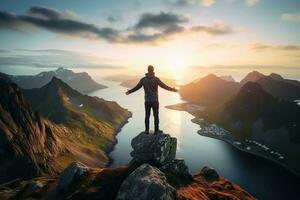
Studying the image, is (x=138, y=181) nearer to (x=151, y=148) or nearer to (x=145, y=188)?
(x=145, y=188)

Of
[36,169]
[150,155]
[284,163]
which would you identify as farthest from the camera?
[284,163]

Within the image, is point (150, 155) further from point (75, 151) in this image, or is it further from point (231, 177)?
point (75, 151)

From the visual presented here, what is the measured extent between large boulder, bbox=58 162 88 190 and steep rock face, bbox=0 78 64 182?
10418cm

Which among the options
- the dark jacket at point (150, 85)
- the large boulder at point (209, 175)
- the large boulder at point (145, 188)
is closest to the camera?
the large boulder at point (145, 188)

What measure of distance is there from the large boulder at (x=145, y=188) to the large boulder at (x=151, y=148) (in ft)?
21.4

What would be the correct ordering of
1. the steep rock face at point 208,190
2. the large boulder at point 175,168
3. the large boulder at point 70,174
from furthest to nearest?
the large boulder at point 70,174, the steep rock face at point 208,190, the large boulder at point 175,168

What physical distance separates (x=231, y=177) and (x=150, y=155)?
459 feet

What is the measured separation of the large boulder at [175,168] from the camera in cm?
4053

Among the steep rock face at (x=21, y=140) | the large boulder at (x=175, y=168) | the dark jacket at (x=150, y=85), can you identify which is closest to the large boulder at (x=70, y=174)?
the large boulder at (x=175, y=168)

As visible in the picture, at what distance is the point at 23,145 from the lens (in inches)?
5940

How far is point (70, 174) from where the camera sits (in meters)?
42.3

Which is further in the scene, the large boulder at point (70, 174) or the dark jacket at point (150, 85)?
the large boulder at point (70, 174)

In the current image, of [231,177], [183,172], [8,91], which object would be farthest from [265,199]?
[8,91]

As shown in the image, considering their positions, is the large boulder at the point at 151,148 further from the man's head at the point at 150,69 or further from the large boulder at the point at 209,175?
the large boulder at the point at 209,175
